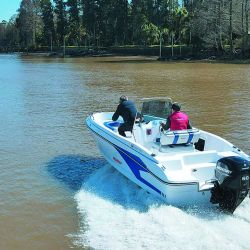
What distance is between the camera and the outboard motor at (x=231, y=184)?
26.1ft

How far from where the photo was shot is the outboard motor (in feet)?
26.1

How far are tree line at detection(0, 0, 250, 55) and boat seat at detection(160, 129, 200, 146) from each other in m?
55.9

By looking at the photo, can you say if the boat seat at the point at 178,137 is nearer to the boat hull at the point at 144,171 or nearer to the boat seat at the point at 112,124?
the boat hull at the point at 144,171

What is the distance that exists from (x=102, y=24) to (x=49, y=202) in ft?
342

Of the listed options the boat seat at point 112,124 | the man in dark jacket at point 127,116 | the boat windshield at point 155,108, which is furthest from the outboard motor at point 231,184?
the boat seat at point 112,124

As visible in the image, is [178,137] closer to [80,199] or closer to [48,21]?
[80,199]

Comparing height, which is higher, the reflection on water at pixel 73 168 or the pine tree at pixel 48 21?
the pine tree at pixel 48 21

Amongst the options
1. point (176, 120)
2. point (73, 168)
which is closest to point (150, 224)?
point (176, 120)

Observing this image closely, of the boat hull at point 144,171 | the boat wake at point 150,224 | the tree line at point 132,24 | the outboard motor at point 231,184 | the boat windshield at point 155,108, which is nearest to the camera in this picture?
the boat wake at point 150,224

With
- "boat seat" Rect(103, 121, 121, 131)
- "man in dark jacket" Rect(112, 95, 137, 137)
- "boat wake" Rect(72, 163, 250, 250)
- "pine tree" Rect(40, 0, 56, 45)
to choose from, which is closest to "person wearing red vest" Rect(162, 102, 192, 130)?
"man in dark jacket" Rect(112, 95, 137, 137)

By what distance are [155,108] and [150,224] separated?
14.6 ft

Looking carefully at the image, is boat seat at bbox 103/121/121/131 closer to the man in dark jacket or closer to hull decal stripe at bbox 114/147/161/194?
the man in dark jacket

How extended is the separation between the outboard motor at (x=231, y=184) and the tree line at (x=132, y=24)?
5771 cm

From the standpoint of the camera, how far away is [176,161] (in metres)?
9.10
